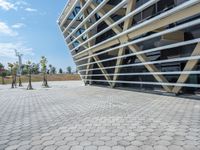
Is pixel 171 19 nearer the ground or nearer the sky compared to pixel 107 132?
nearer the sky

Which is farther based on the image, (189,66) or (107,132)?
(189,66)

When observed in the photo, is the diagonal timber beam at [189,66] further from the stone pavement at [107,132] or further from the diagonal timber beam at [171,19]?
the stone pavement at [107,132]

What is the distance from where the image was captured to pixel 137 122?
5.73 meters

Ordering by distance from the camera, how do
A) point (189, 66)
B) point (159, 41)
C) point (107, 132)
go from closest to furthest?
point (107, 132) → point (189, 66) → point (159, 41)

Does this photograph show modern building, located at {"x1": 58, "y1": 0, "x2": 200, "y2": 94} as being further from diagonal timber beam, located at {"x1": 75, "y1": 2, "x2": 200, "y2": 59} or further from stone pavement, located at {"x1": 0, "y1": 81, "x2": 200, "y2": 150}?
stone pavement, located at {"x1": 0, "y1": 81, "x2": 200, "y2": 150}

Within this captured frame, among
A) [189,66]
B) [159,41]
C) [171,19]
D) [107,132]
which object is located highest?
[171,19]

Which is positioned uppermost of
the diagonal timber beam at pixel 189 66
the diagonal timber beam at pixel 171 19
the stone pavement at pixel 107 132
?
the diagonal timber beam at pixel 171 19

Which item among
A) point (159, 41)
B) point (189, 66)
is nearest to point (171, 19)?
point (189, 66)

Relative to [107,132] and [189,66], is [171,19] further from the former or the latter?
[107,132]

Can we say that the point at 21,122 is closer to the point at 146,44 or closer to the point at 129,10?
the point at 129,10

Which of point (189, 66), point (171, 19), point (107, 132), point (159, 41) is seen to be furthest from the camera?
point (159, 41)

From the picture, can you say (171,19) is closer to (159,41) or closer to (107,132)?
(159,41)

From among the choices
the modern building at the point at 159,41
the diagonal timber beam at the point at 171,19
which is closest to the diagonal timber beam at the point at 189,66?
the modern building at the point at 159,41

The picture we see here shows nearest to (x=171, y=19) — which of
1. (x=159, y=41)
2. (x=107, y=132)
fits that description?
(x=159, y=41)
